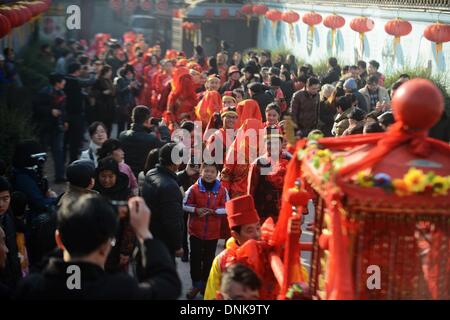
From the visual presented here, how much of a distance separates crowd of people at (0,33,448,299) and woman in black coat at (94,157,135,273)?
0.01m

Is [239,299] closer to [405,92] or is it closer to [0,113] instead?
[405,92]

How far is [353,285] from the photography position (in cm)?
399

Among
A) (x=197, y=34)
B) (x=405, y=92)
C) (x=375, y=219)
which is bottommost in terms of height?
(x=197, y=34)

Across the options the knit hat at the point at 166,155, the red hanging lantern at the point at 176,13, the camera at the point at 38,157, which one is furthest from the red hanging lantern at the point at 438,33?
the red hanging lantern at the point at 176,13

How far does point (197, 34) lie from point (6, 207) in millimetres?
25193

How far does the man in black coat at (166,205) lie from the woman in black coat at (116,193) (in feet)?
0.77

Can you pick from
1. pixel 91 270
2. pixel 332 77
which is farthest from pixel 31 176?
pixel 332 77

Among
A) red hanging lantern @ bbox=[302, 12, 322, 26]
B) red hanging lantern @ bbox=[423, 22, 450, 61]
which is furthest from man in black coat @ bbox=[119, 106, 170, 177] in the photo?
red hanging lantern @ bbox=[302, 12, 322, 26]

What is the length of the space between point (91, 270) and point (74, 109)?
947 centimetres

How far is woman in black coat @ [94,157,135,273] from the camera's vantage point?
246 inches

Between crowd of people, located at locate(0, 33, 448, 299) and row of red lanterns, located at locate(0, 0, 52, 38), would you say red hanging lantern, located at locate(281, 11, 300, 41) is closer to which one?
crowd of people, located at locate(0, 33, 448, 299)

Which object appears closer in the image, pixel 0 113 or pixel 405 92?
pixel 405 92

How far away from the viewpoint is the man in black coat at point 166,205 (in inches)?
276
